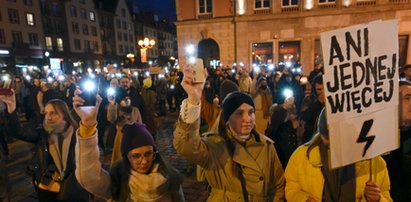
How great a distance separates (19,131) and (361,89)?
3.85 meters

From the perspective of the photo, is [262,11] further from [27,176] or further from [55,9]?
[55,9]

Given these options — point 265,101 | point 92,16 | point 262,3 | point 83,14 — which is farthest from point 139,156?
point 92,16

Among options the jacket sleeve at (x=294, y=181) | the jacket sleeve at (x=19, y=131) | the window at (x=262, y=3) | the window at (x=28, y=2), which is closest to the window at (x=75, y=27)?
the window at (x=28, y=2)

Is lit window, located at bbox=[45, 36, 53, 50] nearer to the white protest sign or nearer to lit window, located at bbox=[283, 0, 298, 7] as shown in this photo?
lit window, located at bbox=[283, 0, 298, 7]

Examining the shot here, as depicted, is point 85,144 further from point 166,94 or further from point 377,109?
point 166,94

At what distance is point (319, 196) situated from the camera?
1.98m

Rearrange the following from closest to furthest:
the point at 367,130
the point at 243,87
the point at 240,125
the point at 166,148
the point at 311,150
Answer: the point at 367,130 → the point at 311,150 → the point at 240,125 → the point at 166,148 → the point at 243,87

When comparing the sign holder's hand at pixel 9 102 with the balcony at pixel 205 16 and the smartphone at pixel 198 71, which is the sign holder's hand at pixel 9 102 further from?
the balcony at pixel 205 16

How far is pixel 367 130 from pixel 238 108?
945 mm

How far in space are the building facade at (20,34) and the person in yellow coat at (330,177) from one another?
4068 centimetres

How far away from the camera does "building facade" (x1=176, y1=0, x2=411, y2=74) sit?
2077cm

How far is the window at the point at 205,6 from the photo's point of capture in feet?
83.0

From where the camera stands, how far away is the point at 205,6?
25.4 m

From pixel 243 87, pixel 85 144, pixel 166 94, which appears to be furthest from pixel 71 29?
pixel 85 144
